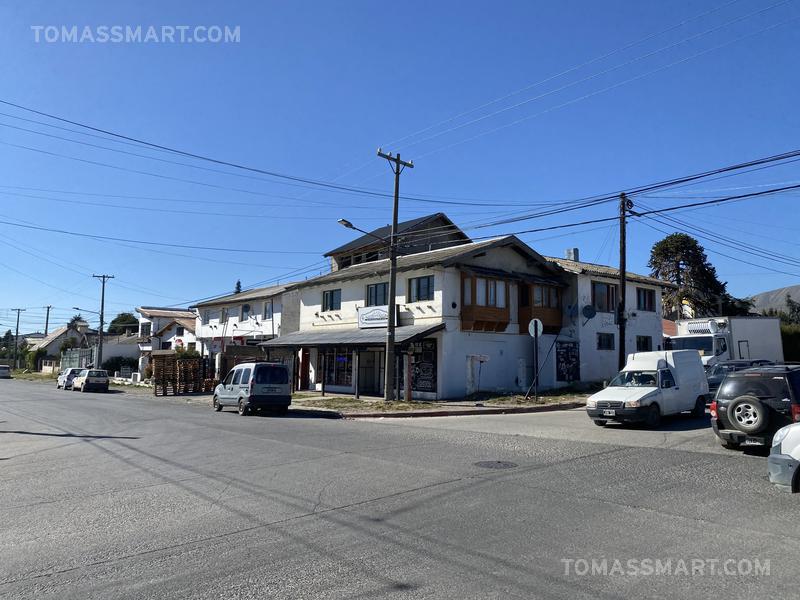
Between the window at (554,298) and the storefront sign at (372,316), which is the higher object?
the window at (554,298)

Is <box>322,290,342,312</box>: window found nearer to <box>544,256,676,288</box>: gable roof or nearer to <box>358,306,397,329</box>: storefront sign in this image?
<box>358,306,397,329</box>: storefront sign

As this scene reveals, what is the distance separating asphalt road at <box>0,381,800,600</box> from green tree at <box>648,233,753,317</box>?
45.9 m

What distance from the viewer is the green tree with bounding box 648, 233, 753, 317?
54.2 m

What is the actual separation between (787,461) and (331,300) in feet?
97.6

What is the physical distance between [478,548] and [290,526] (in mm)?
2146

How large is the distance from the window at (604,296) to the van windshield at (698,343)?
4593 millimetres

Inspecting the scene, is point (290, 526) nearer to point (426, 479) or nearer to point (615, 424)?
point (426, 479)

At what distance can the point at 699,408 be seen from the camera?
17.7 metres

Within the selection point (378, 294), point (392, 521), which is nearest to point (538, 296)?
point (378, 294)

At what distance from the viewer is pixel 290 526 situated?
6523 millimetres

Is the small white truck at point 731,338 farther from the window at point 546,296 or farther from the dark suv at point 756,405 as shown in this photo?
the dark suv at point 756,405

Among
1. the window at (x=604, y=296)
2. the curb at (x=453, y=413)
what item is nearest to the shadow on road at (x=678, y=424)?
the curb at (x=453, y=413)

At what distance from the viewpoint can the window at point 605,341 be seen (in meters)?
33.9

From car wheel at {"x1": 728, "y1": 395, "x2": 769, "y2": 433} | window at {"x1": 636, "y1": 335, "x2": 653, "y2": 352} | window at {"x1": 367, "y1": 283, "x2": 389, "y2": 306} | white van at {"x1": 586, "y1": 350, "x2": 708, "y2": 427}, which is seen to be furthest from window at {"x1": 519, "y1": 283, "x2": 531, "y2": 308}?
car wheel at {"x1": 728, "y1": 395, "x2": 769, "y2": 433}
